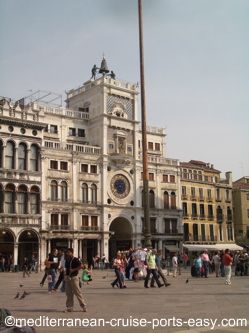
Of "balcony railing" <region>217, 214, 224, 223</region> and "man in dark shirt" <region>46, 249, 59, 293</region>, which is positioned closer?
"man in dark shirt" <region>46, 249, 59, 293</region>

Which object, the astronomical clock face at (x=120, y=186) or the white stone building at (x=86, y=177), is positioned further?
the astronomical clock face at (x=120, y=186)

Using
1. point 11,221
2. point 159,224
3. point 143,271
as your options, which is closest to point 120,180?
point 159,224

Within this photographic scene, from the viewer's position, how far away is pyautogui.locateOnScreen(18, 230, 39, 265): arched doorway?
50344 millimetres

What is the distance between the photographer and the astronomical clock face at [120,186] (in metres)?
59.3

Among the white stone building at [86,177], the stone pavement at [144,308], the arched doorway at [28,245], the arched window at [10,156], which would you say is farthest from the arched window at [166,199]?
the stone pavement at [144,308]

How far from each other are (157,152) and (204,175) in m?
10.0

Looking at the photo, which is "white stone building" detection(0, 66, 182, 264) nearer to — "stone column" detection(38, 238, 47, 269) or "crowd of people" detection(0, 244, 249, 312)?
"stone column" detection(38, 238, 47, 269)

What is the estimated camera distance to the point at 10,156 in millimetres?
50156

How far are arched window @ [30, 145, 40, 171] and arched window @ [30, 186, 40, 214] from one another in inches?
83.4

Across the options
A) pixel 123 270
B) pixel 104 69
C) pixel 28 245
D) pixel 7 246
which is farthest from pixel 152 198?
pixel 123 270

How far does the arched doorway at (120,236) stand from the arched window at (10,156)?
16.0 meters

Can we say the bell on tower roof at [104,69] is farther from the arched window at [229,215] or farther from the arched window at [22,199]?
the arched window at [229,215]

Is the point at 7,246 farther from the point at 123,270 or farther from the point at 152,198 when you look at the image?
the point at 123,270

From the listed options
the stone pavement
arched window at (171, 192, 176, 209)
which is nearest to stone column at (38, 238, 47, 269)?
arched window at (171, 192, 176, 209)
